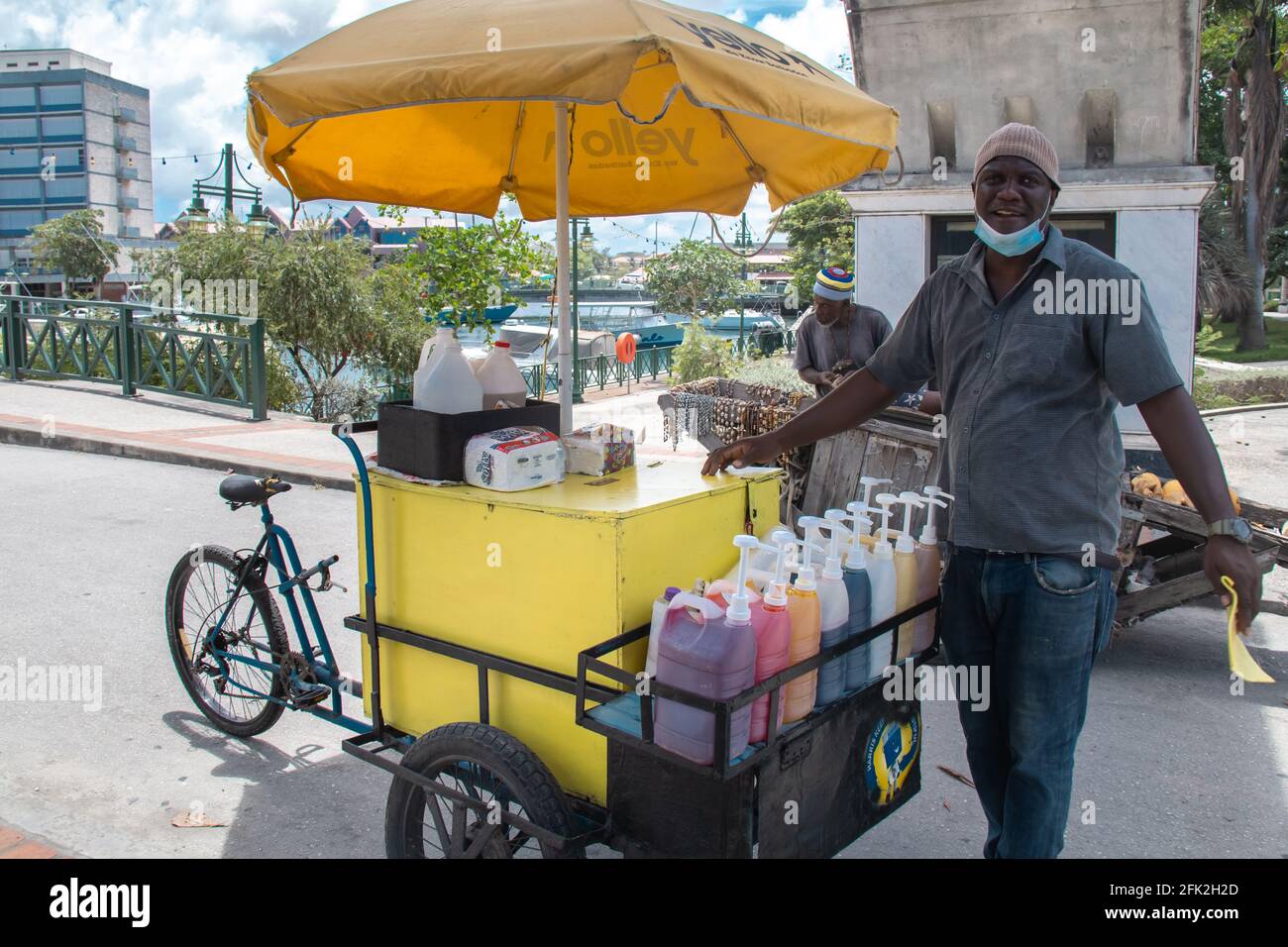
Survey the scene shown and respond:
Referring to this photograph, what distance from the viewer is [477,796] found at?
2.97 metres

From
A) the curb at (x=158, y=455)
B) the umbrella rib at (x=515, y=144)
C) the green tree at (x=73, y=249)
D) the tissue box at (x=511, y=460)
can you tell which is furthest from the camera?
the green tree at (x=73, y=249)

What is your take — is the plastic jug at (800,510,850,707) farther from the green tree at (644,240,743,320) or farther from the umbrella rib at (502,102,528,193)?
the green tree at (644,240,743,320)

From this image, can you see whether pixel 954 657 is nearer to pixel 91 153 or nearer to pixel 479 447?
pixel 479 447

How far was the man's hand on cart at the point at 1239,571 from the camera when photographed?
2324 millimetres

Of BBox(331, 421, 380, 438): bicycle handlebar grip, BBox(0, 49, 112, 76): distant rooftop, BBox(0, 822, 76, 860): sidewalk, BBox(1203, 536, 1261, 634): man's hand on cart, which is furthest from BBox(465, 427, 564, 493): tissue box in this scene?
BBox(0, 49, 112, 76): distant rooftop

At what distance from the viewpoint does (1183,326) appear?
1042cm

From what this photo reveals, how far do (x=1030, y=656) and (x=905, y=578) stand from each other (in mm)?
441

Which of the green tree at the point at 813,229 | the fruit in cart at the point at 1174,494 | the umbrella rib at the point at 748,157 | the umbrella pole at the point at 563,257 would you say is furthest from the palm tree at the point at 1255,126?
the umbrella pole at the point at 563,257

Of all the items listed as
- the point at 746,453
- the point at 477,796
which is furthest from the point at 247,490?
the point at 746,453

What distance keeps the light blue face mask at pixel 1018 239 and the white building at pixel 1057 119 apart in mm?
7886

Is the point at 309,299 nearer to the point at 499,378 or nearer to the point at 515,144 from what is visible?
the point at 515,144

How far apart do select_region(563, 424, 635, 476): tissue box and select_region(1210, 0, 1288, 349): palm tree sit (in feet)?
102

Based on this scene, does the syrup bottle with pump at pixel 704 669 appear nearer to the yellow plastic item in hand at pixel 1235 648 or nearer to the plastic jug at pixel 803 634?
the plastic jug at pixel 803 634
